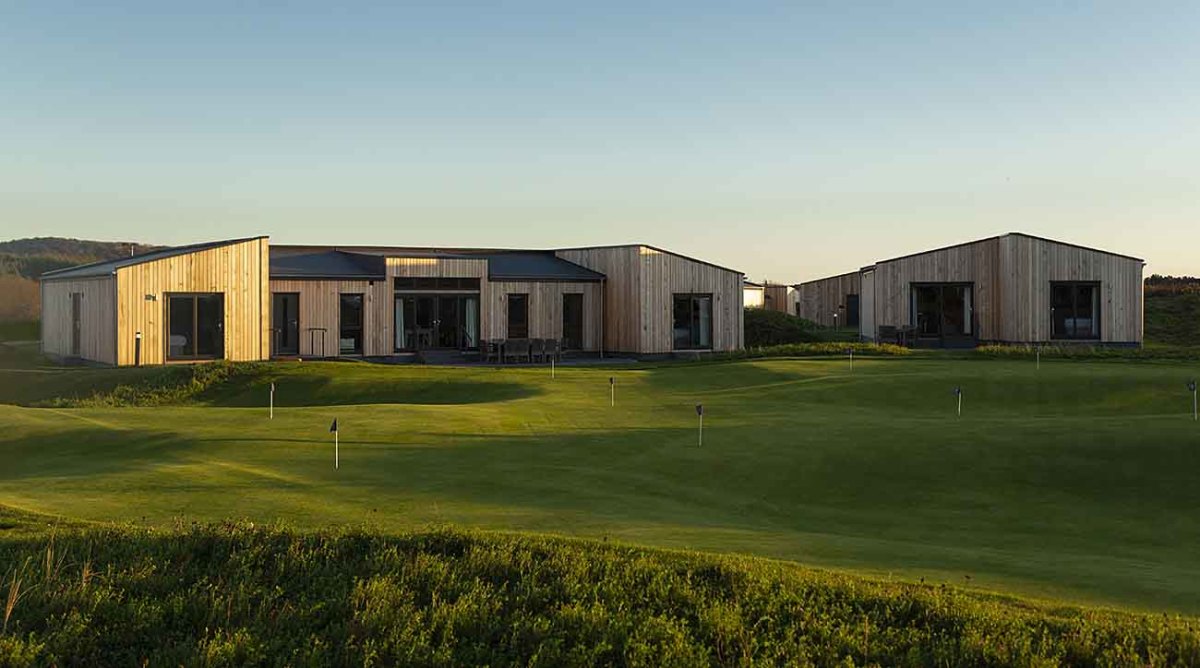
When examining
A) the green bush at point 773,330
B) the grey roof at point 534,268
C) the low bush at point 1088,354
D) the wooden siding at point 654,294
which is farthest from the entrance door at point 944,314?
the grey roof at point 534,268

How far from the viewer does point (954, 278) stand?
136ft

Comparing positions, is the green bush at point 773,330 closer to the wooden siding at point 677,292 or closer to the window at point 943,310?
the window at point 943,310

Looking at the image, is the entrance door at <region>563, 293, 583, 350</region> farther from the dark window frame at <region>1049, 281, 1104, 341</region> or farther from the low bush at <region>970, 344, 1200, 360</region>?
the dark window frame at <region>1049, 281, 1104, 341</region>

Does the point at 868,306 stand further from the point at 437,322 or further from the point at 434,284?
the point at 434,284

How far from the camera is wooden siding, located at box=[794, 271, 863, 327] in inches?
2424

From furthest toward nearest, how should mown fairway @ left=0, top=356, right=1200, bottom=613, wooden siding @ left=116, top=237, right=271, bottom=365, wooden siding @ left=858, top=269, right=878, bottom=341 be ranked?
1. wooden siding @ left=858, top=269, right=878, bottom=341
2. wooden siding @ left=116, top=237, right=271, bottom=365
3. mown fairway @ left=0, top=356, right=1200, bottom=613

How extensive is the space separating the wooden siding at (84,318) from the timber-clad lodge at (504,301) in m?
0.09

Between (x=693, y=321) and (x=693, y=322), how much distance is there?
0.04 meters

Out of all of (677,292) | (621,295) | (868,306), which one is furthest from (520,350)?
(868,306)

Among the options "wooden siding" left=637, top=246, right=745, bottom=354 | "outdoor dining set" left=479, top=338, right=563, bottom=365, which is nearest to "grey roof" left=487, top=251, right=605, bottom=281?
"wooden siding" left=637, top=246, right=745, bottom=354

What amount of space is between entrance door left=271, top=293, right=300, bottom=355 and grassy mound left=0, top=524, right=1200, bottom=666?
89.5ft

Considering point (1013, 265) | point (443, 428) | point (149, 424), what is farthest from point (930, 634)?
point (1013, 265)

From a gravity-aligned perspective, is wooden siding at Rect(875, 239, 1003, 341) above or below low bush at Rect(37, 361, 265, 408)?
above

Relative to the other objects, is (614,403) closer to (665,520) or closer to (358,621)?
(665,520)
